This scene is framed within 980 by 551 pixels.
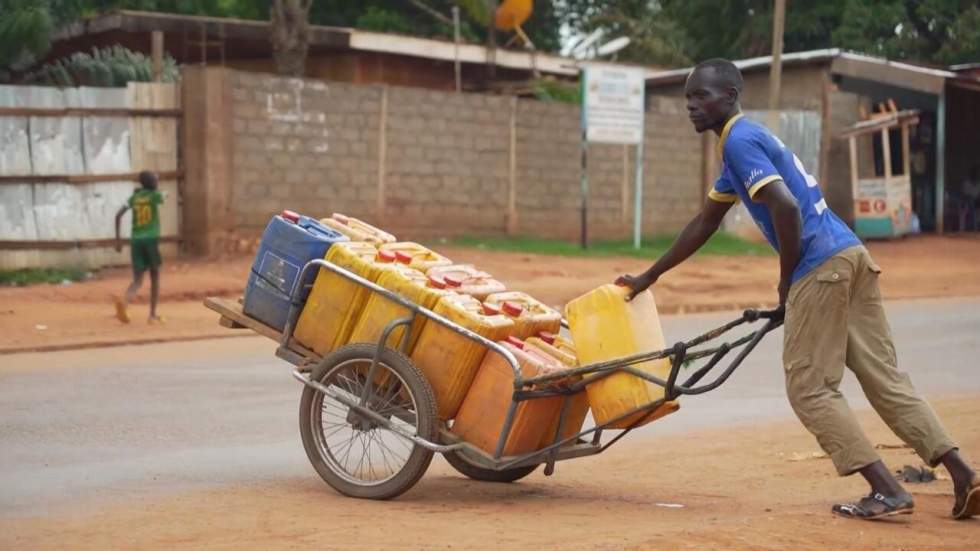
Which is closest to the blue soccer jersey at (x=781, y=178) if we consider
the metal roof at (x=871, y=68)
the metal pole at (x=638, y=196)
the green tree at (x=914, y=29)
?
the metal pole at (x=638, y=196)

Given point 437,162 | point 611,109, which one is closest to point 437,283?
point 437,162

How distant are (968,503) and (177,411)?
5.51 m

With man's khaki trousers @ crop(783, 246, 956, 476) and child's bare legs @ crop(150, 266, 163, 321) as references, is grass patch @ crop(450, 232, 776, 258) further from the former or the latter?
man's khaki trousers @ crop(783, 246, 956, 476)

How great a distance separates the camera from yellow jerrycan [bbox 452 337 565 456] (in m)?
6.68

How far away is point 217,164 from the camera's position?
19516mm

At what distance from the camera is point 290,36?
22797 millimetres

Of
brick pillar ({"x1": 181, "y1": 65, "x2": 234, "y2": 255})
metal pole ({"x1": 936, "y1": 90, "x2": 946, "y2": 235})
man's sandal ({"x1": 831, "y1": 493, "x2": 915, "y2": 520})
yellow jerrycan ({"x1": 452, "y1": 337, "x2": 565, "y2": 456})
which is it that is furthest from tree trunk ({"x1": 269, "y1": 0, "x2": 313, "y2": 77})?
man's sandal ({"x1": 831, "y1": 493, "x2": 915, "y2": 520})

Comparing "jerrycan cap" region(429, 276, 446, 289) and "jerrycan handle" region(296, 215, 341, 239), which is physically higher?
"jerrycan handle" region(296, 215, 341, 239)

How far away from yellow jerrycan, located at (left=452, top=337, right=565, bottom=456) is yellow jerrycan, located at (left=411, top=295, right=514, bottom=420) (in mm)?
48

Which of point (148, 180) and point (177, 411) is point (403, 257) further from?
point (148, 180)

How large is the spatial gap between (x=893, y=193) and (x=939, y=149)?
1.78 m

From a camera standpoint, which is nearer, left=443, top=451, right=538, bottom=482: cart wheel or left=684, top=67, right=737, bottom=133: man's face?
left=684, top=67, right=737, bottom=133: man's face

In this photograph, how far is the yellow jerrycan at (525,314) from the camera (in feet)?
23.1

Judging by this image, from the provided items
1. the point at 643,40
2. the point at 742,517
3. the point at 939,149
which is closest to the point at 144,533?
the point at 742,517
